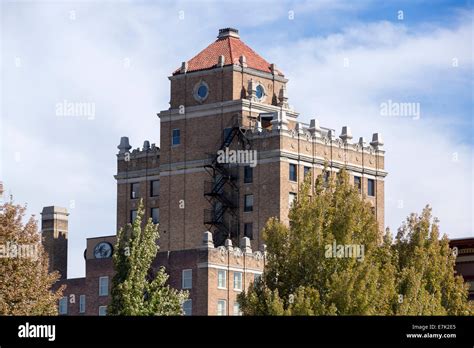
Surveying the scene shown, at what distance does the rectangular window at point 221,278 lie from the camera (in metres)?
104

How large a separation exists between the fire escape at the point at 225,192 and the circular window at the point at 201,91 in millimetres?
4119

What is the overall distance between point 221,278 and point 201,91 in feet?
77.7

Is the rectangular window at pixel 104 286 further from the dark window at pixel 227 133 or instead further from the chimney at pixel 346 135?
the chimney at pixel 346 135

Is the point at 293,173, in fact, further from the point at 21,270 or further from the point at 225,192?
the point at 21,270

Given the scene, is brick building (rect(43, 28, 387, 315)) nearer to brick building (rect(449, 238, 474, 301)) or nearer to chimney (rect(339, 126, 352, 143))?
chimney (rect(339, 126, 352, 143))

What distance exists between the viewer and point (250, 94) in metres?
120

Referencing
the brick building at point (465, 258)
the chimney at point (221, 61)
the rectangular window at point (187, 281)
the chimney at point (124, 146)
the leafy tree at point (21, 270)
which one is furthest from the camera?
the chimney at point (124, 146)

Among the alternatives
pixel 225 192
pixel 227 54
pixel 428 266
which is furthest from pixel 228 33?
pixel 428 266

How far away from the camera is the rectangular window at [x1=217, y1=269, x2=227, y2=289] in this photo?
340 ft

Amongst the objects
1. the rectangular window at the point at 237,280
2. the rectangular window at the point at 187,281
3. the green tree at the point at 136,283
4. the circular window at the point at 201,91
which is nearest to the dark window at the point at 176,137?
the circular window at the point at 201,91

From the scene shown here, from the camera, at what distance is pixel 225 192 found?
118 metres

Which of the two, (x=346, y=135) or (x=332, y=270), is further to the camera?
(x=346, y=135)
